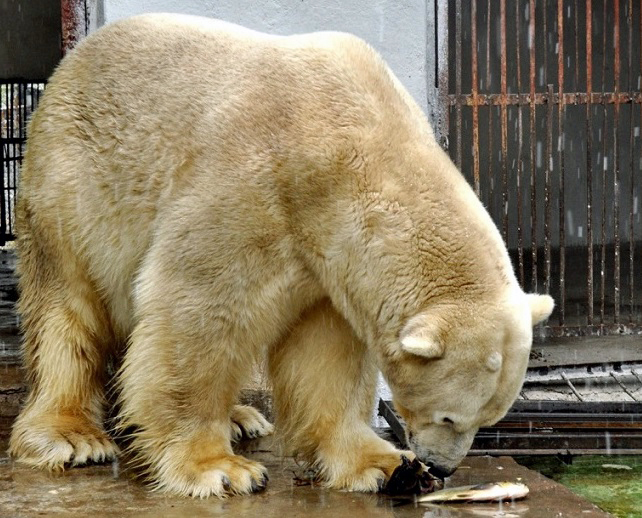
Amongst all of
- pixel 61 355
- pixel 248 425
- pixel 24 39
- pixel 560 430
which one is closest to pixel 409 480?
pixel 248 425

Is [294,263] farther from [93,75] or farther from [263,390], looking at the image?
[263,390]

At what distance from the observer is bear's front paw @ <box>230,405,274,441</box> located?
5656mm

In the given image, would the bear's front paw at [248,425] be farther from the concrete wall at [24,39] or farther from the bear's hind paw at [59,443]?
the concrete wall at [24,39]

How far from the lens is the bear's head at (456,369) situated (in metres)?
4.11

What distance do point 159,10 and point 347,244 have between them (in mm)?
2647

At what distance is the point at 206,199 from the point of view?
4.57 meters

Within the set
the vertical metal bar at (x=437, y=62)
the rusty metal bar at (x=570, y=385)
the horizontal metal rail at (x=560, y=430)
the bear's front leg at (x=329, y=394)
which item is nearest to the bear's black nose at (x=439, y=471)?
the bear's front leg at (x=329, y=394)

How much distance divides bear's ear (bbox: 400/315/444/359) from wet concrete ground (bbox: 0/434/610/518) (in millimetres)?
645

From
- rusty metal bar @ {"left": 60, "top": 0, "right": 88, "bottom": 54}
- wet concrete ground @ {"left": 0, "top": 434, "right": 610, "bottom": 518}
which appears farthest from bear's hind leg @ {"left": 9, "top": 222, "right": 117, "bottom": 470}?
rusty metal bar @ {"left": 60, "top": 0, "right": 88, "bottom": 54}

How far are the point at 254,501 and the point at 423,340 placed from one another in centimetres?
97

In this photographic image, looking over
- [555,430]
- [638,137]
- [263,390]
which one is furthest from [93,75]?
[638,137]

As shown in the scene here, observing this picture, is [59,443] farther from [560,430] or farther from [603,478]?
[603,478]

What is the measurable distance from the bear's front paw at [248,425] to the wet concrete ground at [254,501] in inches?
27.6

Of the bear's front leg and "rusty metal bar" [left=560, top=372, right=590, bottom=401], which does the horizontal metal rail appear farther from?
"rusty metal bar" [left=560, top=372, right=590, bottom=401]
